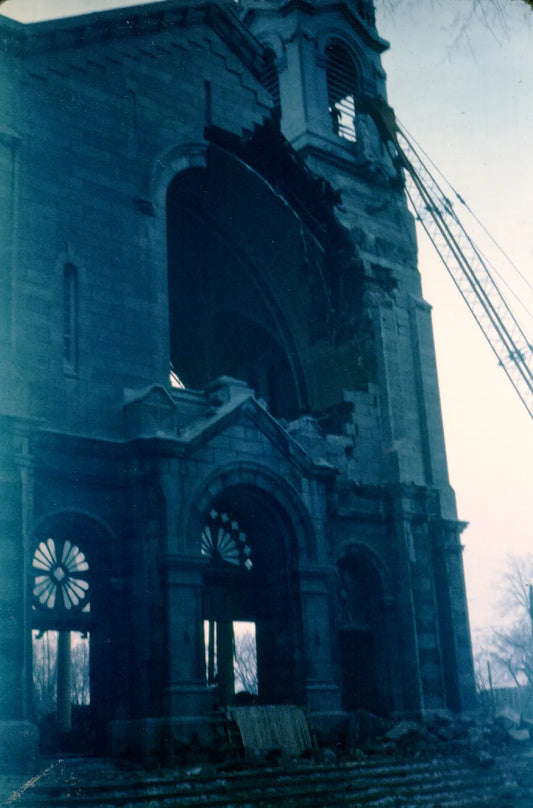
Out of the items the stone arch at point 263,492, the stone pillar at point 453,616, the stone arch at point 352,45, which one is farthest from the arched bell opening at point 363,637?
the stone arch at point 352,45

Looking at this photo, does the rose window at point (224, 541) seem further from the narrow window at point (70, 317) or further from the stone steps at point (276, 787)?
the stone steps at point (276, 787)

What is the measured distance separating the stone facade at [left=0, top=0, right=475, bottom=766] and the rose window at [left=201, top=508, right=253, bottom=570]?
7 centimetres

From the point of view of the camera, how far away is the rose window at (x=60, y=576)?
19.4 m

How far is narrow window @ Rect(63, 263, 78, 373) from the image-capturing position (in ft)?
67.7

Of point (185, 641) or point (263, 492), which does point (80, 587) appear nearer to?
point (185, 641)

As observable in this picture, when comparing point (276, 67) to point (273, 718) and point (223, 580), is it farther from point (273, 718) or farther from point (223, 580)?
point (273, 718)

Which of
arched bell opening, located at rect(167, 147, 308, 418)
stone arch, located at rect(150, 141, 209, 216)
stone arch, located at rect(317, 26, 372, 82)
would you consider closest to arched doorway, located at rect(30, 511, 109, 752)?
stone arch, located at rect(150, 141, 209, 216)

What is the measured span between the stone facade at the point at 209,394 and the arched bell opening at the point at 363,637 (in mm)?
56

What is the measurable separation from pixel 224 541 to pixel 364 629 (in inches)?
182

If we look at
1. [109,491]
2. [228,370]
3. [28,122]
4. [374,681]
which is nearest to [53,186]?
[28,122]

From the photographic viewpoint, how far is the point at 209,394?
22828mm

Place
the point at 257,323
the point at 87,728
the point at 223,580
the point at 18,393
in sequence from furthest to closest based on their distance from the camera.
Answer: the point at 257,323
the point at 87,728
the point at 223,580
the point at 18,393

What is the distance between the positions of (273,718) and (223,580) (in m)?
3.59

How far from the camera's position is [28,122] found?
70.7ft
